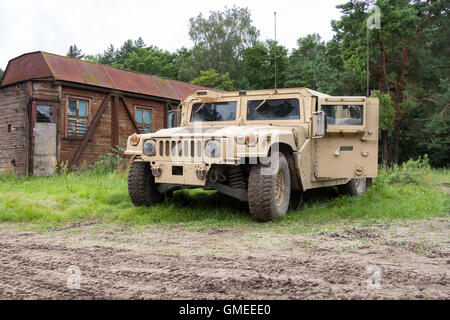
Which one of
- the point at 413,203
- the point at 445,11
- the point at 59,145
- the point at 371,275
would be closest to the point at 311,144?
the point at 413,203

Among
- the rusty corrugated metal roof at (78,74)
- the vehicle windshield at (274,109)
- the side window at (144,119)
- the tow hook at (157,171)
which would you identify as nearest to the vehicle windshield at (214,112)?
the vehicle windshield at (274,109)

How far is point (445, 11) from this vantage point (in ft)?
73.8

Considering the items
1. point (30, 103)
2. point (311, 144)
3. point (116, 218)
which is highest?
point (30, 103)

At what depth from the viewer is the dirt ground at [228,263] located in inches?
104

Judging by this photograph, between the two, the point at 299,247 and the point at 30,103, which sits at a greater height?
the point at 30,103

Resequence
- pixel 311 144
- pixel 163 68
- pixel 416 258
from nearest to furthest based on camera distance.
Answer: pixel 416 258, pixel 311 144, pixel 163 68

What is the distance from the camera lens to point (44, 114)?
12.2 m

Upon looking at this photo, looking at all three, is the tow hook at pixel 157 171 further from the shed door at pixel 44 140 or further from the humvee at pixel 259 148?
the shed door at pixel 44 140

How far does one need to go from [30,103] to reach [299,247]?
10.2m

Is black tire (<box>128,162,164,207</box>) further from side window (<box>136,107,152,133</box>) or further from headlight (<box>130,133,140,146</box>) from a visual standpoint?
side window (<box>136,107,152,133</box>)

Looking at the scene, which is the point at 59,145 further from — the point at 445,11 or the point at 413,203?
the point at 445,11

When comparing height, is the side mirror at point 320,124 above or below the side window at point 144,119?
below

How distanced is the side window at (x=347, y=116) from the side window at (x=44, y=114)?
28.3 ft

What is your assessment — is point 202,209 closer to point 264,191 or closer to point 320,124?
point 264,191
